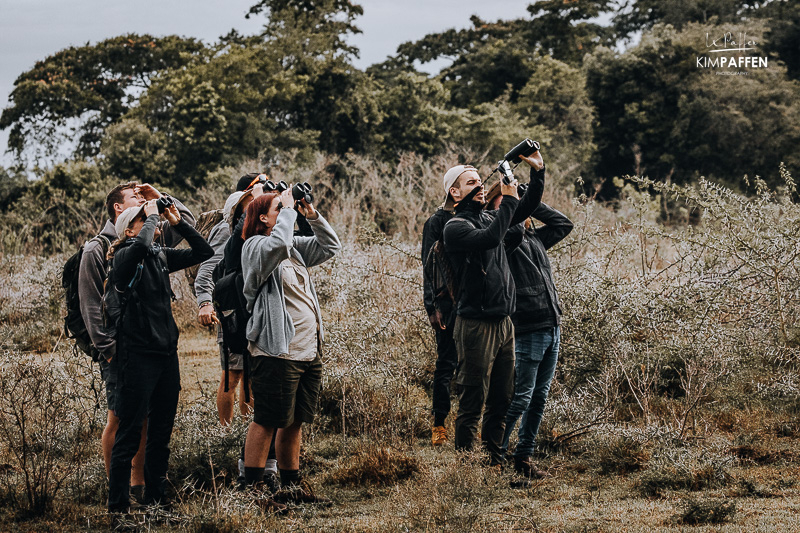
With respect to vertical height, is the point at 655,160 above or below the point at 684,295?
above

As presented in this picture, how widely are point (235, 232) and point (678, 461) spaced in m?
2.93

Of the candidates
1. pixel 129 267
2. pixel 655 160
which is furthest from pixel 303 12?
pixel 129 267

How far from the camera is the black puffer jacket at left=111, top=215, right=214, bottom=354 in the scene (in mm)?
3977

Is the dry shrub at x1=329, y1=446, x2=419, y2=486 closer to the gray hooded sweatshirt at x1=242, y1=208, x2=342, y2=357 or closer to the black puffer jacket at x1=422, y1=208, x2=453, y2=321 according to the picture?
the black puffer jacket at x1=422, y1=208, x2=453, y2=321

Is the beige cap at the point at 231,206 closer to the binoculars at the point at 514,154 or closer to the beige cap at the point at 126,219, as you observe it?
the beige cap at the point at 126,219

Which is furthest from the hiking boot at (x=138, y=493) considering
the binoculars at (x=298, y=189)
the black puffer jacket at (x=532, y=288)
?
the black puffer jacket at (x=532, y=288)

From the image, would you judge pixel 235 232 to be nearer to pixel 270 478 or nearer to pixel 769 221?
pixel 270 478

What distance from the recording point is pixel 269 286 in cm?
410

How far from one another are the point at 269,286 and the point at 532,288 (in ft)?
5.22

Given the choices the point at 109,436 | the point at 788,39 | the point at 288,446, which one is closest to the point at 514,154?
the point at 288,446

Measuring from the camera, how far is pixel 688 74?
27.4 meters

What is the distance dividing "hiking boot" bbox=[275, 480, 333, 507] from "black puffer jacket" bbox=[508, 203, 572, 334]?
1.51 metres

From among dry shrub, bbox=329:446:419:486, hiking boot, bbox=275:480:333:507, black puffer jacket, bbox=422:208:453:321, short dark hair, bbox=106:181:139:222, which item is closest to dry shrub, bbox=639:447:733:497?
dry shrub, bbox=329:446:419:486

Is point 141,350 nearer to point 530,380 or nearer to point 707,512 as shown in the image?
point 530,380
